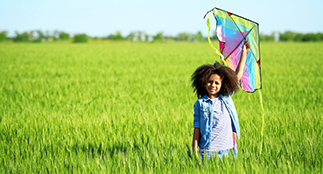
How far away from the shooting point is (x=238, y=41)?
2371 millimetres

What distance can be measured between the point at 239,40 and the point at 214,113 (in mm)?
627

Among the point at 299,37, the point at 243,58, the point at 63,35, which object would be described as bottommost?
the point at 243,58

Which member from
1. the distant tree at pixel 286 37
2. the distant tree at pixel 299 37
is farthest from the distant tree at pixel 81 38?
the distant tree at pixel 299 37

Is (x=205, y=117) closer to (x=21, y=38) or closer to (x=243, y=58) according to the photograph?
(x=243, y=58)

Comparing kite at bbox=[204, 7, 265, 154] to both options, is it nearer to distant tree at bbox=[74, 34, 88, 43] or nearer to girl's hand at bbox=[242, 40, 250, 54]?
girl's hand at bbox=[242, 40, 250, 54]

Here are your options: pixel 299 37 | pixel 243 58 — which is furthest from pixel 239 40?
pixel 299 37

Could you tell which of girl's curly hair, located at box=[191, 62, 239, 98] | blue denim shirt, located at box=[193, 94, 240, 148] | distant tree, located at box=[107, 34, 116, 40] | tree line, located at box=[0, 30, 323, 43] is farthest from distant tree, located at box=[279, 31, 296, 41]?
blue denim shirt, located at box=[193, 94, 240, 148]

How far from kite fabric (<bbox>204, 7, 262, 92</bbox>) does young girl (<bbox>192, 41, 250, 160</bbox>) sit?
159mm

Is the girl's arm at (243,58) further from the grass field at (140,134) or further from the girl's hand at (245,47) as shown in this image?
the grass field at (140,134)

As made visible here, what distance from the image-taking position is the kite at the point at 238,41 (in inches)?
89.5

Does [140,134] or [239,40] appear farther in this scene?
[140,134]

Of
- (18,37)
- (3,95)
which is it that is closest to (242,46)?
(3,95)

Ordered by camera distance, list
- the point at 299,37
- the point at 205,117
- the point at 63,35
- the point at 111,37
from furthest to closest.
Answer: the point at 111,37
the point at 63,35
the point at 299,37
the point at 205,117

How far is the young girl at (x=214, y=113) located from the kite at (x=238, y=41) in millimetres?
156
